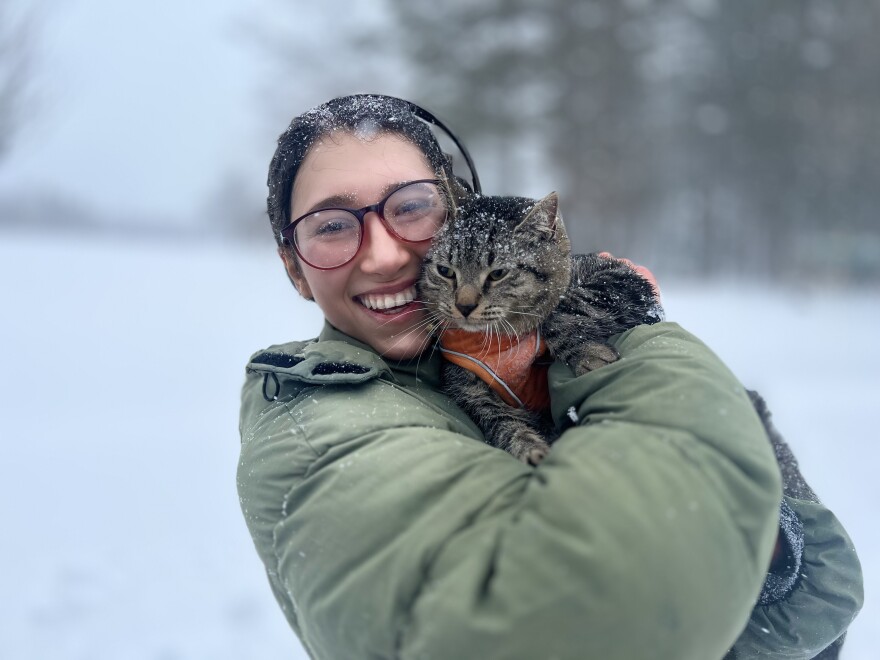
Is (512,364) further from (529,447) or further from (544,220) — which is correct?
(544,220)

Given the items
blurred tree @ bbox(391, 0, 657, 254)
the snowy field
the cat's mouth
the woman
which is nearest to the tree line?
blurred tree @ bbox(391, 0, 657, 254)

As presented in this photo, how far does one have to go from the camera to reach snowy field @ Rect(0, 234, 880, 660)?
345 cm

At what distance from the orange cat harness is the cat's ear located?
359 millimetres

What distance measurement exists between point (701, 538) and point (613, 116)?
14250 millimetres

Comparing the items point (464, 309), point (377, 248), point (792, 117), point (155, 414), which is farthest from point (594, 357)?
point (792, 117)

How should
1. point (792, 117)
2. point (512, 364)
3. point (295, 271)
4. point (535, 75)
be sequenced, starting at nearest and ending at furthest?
point (512, 364) → point (295, 271) → point (535, 75) → point (792, 117)

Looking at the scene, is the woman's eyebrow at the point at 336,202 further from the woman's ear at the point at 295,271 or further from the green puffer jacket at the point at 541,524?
the green puffer jacket at the point at 541,524

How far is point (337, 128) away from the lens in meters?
1.79

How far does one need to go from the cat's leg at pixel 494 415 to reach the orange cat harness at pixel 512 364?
0.03 metres

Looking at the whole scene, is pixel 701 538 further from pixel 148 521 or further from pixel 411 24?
pixel 411 24

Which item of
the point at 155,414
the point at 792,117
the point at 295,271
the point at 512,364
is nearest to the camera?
the point at 512,364

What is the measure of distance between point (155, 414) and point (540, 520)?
20.4 feet

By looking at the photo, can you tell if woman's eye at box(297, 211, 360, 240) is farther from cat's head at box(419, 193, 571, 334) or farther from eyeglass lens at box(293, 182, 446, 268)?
cat's head at box(419, 193, 571, 334)

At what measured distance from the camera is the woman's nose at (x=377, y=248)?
175 centimetres
